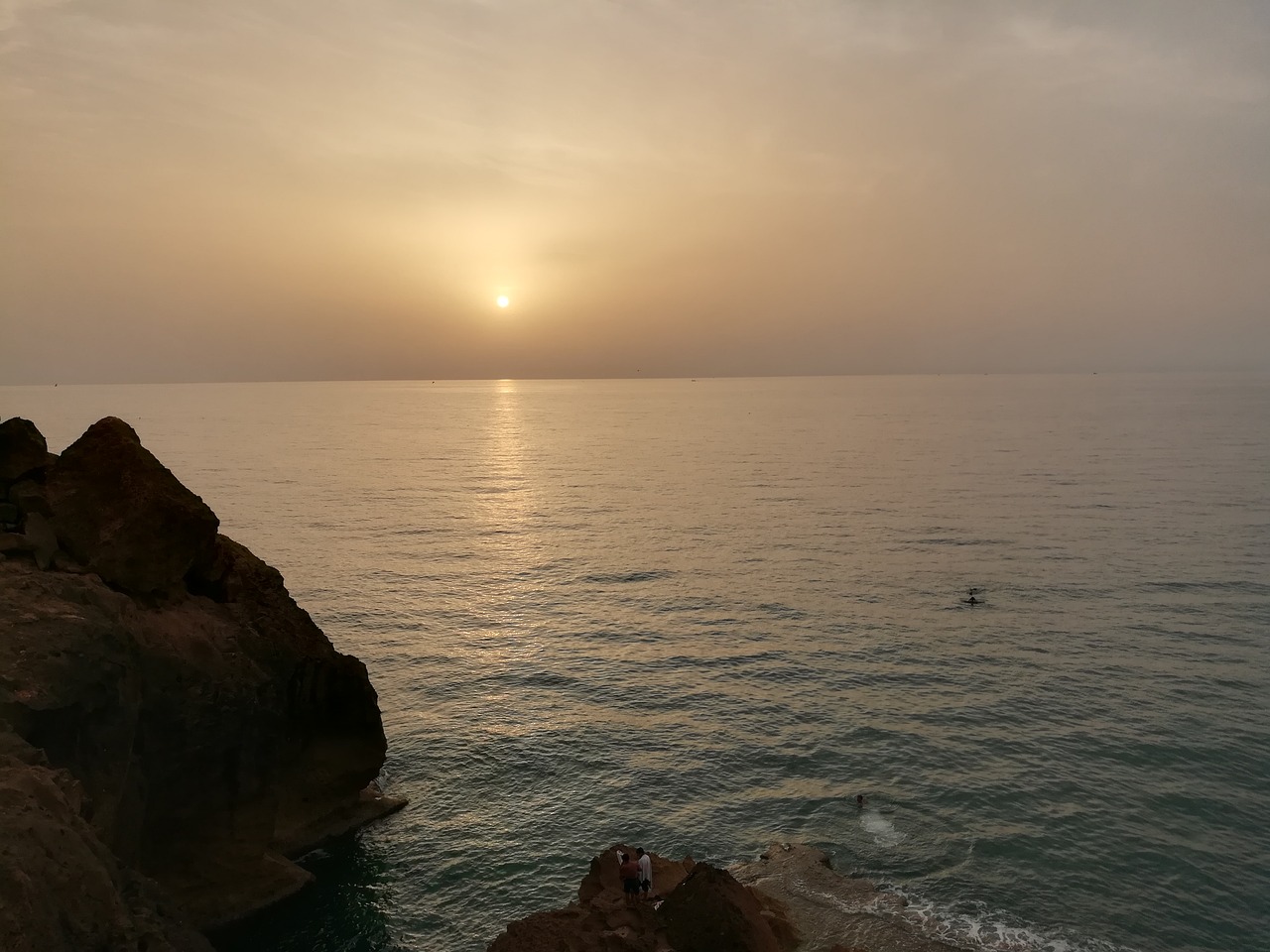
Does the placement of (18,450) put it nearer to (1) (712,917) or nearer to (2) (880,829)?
(1) (712,917)

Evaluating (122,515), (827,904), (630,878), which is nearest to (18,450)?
(122,515)

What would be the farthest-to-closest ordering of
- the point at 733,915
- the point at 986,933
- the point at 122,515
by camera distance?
the point at 122,515 → the point at 986,933 → the point at 733,915

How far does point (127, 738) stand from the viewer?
20.3 meters

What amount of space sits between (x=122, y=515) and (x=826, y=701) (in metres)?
31.4

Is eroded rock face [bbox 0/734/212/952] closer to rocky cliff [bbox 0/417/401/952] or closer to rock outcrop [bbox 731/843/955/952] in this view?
rocky cliff [bbox 0/417/401/952]

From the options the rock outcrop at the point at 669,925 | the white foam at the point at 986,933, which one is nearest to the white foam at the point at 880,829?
the white foam at the point at 986,933

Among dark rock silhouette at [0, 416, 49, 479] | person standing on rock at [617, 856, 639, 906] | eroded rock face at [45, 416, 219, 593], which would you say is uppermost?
dark rock silhouette at [0, 416, 49, 479]

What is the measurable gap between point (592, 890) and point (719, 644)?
81.7ft

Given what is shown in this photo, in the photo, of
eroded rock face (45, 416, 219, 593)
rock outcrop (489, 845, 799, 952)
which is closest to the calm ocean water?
rock outcrop (489, 845, 799, 952)

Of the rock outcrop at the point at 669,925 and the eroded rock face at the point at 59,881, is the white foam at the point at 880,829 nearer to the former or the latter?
the rock outcrop at the point at 669,925

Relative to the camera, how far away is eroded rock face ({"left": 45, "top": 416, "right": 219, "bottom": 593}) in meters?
23.2

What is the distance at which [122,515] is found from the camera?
23.6m

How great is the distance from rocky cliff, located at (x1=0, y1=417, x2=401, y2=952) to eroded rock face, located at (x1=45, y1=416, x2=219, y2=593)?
0.16ft

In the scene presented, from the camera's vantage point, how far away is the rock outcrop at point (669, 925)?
785 inches
